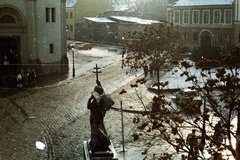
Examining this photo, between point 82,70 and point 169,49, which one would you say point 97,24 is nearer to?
point 82,70

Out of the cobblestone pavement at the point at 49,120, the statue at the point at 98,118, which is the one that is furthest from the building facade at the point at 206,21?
the statue at the point at 98,118

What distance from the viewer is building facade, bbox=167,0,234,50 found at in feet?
173

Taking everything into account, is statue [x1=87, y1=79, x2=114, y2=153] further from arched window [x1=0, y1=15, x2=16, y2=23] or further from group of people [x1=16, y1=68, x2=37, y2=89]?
arched window [x1=0, y1=15, x2=16, y2=23]

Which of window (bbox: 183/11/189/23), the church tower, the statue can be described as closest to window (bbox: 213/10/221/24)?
the church tower

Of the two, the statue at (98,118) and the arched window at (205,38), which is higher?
the arched window at (205,38)

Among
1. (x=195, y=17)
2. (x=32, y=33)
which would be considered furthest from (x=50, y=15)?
(x=195, y=17)

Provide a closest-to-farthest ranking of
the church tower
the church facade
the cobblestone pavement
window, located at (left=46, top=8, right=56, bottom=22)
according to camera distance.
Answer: the cobblestone pavement → window, located at (left=46, top=8, right=56, bottom=22) → the church tower → the church facade

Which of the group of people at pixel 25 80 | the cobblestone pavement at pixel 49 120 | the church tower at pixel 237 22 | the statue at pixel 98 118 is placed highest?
the church tower at pixel 237 22

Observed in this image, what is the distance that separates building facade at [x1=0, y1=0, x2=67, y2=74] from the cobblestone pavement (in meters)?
5.74

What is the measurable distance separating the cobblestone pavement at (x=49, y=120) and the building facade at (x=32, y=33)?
18.8 feet

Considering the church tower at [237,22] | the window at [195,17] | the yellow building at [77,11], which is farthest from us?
the yellow building at [77,11]

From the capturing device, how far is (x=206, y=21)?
55344 millimetres

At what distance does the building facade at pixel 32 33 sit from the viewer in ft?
120

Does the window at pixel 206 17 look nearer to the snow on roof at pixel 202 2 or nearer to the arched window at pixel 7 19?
the snow on roof at pixel 202 2
